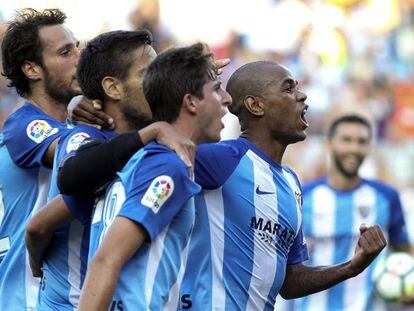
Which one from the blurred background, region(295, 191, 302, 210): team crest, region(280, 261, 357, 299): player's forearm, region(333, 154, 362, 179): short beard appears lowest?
the blurred background

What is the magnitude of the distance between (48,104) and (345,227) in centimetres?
428

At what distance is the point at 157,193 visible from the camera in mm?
4434

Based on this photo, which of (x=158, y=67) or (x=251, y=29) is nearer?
(x=158, y=67)

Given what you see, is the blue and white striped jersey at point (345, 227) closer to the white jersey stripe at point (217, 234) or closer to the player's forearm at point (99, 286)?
the white jersey stripe at point (217, 234)

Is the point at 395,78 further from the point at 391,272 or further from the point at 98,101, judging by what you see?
the point at 98,101

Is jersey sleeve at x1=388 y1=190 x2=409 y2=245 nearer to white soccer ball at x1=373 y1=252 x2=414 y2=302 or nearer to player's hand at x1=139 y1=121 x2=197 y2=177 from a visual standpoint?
white soccer ball at x1=373 y1=252 x2=414 y2=302

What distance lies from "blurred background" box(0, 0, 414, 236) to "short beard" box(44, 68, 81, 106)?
10051mm

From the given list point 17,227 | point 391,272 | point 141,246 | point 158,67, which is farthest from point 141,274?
point 391,272

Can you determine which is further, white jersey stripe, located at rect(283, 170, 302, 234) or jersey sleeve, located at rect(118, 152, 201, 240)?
white jersey stripe, located at rect(283, 170, 302, 234)

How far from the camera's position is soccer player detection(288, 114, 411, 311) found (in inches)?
375

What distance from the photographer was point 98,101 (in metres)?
5.32

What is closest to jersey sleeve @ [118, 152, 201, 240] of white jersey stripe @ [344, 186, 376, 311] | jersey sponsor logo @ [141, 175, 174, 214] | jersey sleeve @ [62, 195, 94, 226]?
jersey sponsor logo @ [141, 175, 174, 214]

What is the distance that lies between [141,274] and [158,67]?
0.91 m

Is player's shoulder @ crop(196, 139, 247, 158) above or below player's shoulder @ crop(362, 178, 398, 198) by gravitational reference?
above
